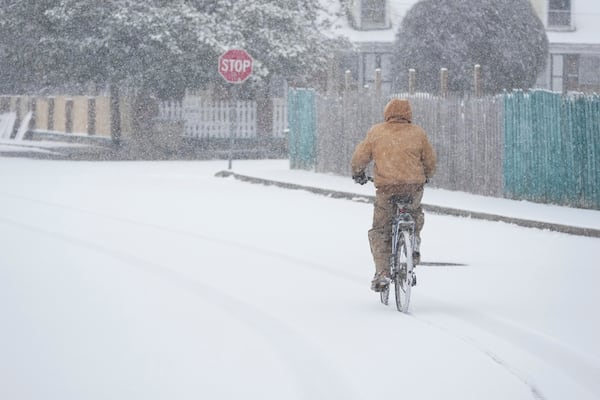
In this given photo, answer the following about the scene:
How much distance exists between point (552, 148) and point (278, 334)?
38.7 ft

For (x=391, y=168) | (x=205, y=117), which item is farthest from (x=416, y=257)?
(x=205, y=117)

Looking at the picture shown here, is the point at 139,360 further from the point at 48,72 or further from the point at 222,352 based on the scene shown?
the point at 48,72

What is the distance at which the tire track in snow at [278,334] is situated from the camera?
701 centimetres

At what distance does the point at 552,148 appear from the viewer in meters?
19.7

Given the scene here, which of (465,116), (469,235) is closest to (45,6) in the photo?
(465,116)

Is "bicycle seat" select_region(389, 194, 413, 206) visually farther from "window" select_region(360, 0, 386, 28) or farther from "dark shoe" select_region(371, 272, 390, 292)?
"window" select_region(360, 0, 386, 28)

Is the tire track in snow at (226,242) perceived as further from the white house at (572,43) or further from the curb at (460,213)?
the white house at (572,43)

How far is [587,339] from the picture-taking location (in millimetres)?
8570

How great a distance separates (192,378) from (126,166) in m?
25.2

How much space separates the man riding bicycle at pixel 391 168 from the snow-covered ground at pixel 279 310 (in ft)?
1.73

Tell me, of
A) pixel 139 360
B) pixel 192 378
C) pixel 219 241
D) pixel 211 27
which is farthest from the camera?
pixel 211 27

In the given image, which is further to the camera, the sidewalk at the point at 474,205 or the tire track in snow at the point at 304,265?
the sidewalk at the point at 474,205

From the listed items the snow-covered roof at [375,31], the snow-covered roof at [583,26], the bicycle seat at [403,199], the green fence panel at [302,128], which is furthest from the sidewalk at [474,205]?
the snow-covered roof at [583,26]

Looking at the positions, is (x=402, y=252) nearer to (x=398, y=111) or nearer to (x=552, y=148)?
(x=398, y=111)
